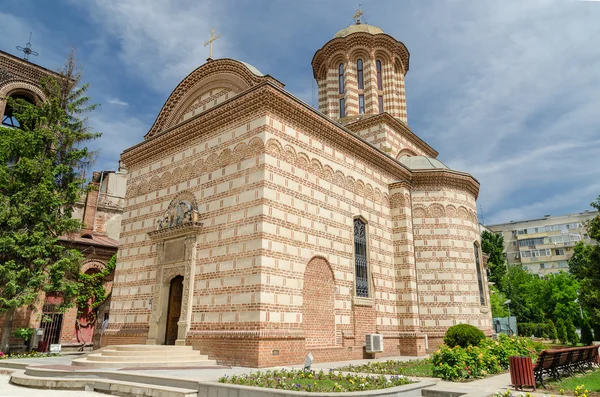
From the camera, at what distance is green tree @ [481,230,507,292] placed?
42656 millimetres

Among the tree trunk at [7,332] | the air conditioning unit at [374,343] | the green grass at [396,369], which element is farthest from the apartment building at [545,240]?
the tree trunk at [7,332]

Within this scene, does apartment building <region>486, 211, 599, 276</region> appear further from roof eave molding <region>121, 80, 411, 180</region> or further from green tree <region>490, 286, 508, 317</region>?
roof eave molding <region>121, 80, 411, 180</region>

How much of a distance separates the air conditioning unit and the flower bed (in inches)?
217

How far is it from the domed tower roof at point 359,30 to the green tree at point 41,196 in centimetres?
1395

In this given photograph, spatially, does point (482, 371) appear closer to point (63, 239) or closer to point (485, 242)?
point (63, 239)

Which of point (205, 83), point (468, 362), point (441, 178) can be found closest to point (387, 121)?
point (441, 178)

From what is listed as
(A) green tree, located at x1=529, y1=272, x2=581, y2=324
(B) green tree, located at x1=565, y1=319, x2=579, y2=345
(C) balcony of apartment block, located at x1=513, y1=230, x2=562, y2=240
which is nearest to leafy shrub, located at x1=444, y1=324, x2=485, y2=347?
(B) green tree, located at x1=565, y1=319, x2=579, y2=345

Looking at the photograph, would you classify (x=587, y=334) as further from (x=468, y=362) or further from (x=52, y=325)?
(x=52, y=325)

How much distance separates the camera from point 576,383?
9258mm

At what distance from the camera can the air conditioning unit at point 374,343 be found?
46.3ft

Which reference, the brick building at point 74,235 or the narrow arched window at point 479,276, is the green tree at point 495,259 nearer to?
the narrow arched window at point 479,276

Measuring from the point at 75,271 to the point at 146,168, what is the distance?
6.01 m

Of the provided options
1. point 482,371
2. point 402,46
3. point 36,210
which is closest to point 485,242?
point 402,46

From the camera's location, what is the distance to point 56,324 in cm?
2039
